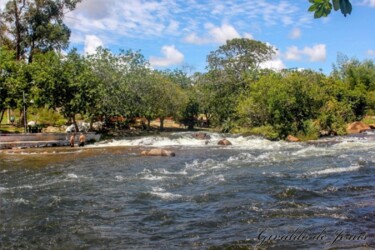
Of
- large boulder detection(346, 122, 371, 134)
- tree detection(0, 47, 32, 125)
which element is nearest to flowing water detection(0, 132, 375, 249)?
tree detection(0, 47, 32, 125)

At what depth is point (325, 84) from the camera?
4519 cm

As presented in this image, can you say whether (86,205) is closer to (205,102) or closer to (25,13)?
(25,13)

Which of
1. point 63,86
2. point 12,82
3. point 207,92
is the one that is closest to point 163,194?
point 63,86

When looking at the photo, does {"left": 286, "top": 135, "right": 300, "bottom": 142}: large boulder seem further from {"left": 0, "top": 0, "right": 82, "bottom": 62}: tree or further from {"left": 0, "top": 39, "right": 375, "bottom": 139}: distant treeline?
{"left": 0, "top": 0, "right": 82, "bottom": 62}: tree

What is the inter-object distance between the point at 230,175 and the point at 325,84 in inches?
1292

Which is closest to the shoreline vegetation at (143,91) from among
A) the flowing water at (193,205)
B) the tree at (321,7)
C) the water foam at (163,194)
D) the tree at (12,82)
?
the tree at (12,82)

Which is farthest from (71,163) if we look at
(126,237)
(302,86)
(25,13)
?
(25,13)

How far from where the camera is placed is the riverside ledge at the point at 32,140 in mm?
30859

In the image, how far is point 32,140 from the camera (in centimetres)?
3181

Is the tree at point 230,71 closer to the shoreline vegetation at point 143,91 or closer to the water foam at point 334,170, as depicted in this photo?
the shoreline vegetation at point 143,91

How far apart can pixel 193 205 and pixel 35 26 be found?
40820mm

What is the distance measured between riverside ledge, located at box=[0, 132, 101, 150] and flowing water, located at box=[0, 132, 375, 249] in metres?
11.5

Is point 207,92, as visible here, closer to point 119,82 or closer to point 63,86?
point 119,82

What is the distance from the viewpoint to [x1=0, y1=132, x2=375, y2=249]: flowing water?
8172 mm
